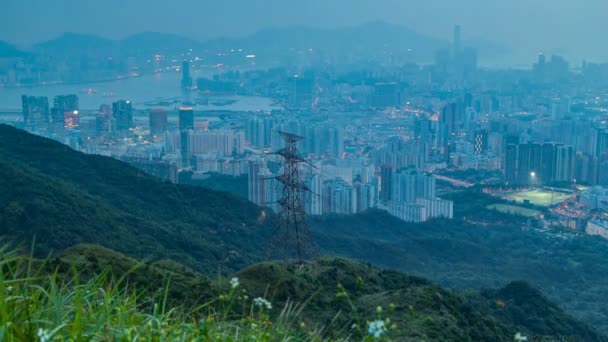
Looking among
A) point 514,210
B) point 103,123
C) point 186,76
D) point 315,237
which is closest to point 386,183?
point 514,210

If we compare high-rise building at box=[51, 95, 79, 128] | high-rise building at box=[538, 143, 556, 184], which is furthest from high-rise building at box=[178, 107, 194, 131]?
high-rise building at box=[538, 143, 556, 184]

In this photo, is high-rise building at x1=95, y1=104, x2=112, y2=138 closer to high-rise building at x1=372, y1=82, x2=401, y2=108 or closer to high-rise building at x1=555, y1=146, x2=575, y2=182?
high-rise building at x1=555, y1=146, x2=575, y2=182

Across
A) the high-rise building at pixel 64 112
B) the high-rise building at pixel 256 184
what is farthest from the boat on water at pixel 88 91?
the high-rise building at pixel 256 184

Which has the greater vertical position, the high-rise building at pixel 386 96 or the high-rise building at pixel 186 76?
the high-rise building at pixel 186 76

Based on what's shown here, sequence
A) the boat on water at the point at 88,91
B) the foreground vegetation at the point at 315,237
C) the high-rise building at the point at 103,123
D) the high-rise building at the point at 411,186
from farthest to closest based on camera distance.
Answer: the boat on water at the point at 88,91
the high-rise building at the point at 103,123
the high-rise building at the point at 411,186
the foreground vegetation at the point at 315,237

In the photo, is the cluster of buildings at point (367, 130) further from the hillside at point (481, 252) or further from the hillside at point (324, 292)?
the hillside at point (324, 292)

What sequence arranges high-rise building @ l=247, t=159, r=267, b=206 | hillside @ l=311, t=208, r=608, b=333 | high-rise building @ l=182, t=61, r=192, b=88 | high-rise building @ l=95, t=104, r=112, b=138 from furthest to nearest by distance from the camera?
high-rise building @ l=182, t=61, r=192, b=88 < high-rise building @ l=95, t=104, r=112, b=138 < high-rise building @ l=247, t=159, r=267, b=206 < hillside @ l=311, t=208, r=608, b=333
